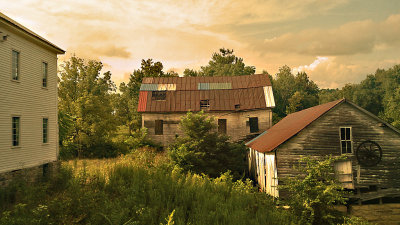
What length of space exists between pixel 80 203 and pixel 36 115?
933 centimetres

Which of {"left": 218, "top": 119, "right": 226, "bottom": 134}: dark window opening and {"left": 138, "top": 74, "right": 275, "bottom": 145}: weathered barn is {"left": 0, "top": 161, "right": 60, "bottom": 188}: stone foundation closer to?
{"left": 138, "top": 74, "right": 275, "bottom": 145}: weathered barn

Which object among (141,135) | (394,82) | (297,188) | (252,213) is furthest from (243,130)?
(394,82)

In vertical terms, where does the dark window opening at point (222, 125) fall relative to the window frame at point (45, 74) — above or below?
below

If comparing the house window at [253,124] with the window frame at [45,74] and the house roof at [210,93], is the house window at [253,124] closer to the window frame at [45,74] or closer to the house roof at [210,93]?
the house roof at [210,93]

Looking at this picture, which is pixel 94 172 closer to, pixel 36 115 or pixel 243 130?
pixel 36 115

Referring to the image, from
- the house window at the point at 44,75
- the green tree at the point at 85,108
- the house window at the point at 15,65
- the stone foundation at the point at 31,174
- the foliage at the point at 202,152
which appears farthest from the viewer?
the green tree at the point at 85,108

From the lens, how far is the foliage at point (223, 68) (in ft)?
218

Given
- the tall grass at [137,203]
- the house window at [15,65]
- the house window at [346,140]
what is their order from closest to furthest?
the tall grass at [137,203]
the house window at [15,65]
the house window at [346,140]

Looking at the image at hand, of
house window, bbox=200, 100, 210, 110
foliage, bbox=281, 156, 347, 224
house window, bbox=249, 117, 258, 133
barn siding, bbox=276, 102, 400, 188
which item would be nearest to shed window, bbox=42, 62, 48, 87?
barn siding, bbox=276, 102, 400, 188

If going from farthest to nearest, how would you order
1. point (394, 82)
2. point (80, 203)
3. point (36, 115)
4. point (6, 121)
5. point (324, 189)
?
point (394, 82) < point (36, 115) < point (6, 121) < point (324, 189) < point (80, 203)

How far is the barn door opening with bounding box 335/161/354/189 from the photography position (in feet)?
63.2

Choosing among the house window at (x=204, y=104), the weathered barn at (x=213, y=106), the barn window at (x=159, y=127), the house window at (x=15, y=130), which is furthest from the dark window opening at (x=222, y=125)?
the house window at (x=15, y=130)

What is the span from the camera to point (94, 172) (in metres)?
16.5

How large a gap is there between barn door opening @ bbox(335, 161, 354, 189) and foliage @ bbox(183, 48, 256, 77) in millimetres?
46072
